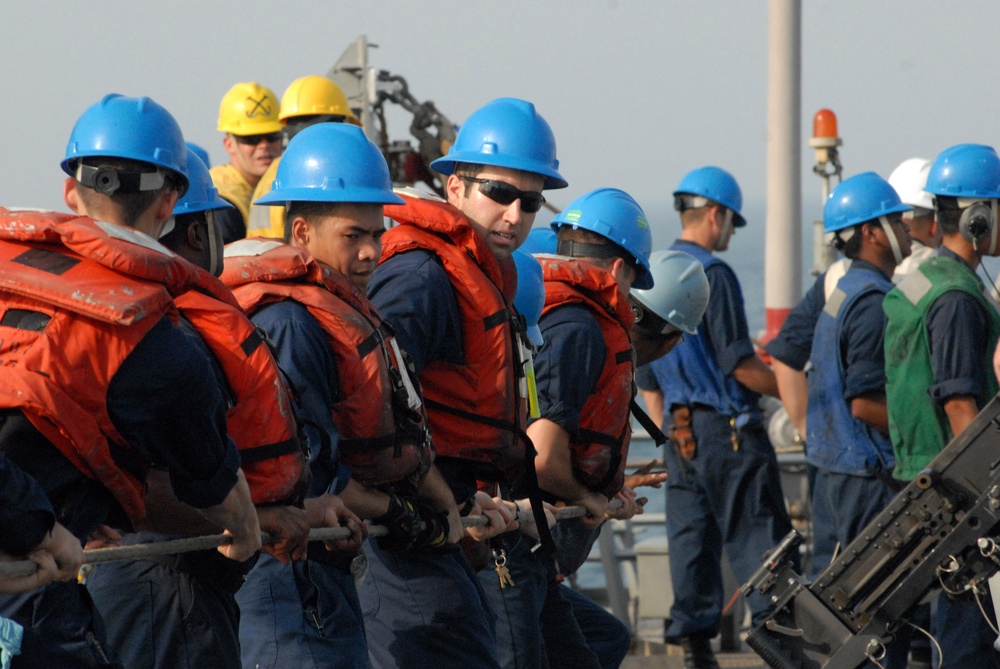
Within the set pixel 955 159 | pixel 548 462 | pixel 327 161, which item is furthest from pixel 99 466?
pixel 955 159

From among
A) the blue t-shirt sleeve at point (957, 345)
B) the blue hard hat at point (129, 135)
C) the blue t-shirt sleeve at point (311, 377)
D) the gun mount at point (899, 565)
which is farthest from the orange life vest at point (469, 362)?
the blue t-shirt sleeve at point (957, 345)

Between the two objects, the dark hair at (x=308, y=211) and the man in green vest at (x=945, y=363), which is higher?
the dark hair at (x=308, y=211)

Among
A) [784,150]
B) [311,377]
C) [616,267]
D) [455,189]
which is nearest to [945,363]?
[616,267]

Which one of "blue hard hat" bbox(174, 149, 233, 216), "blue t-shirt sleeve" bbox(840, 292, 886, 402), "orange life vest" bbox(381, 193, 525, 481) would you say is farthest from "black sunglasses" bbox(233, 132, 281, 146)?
"blue hard hat" bbox(174, 149, 233, 216)

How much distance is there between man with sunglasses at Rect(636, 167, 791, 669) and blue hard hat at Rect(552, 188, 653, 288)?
6.82 ft

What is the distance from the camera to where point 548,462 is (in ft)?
16.9

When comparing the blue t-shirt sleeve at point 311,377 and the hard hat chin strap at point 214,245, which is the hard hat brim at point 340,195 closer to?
the hard hat chin strap at point 214,245

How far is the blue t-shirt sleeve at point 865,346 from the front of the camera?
6637mm

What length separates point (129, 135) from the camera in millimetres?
3590

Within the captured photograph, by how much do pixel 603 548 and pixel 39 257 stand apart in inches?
256

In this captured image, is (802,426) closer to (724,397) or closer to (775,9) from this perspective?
(724,397)

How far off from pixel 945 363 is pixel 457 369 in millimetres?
2644

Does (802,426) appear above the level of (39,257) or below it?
below

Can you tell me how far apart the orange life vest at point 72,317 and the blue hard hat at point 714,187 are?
226 inches
